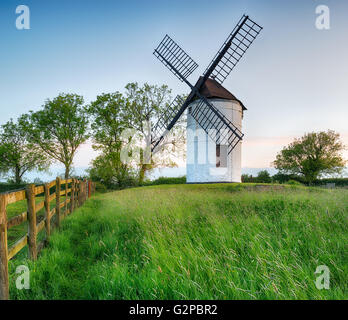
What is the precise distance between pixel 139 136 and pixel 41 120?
13576mm

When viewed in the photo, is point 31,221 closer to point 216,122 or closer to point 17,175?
point 216,122

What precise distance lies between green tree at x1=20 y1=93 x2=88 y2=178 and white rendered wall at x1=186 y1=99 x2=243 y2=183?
51.2ft

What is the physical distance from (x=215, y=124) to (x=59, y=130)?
19.8m

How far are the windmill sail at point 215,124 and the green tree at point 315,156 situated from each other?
22.3m

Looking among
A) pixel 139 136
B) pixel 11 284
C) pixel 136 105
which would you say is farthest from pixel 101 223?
pixel 136 105

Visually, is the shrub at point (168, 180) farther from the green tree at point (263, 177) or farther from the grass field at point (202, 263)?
the grass field at point (202, 263)

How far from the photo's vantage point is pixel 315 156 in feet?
127

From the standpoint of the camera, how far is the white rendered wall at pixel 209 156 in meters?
21.3

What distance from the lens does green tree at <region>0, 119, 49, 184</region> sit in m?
32.5

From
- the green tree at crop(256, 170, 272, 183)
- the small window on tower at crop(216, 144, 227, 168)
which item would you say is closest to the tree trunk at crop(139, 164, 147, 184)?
the small window on tower at crop(216, 144, 227, 168)

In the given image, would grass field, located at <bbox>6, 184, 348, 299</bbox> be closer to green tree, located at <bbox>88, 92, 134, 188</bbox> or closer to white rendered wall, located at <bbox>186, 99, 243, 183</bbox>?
white rendered wall, located at <bbox>186, 99, 243, 183</bbox>
